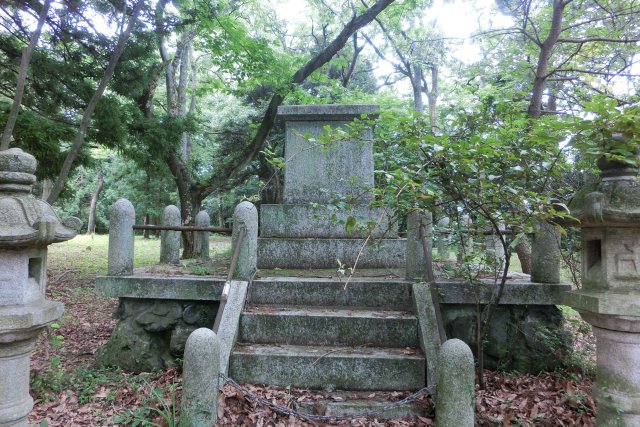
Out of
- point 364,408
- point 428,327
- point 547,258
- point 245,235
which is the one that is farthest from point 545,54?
point 364,408

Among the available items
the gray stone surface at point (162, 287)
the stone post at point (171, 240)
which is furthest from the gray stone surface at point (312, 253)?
the stone post at point (171, 240)

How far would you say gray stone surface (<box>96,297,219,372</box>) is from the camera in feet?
14.3

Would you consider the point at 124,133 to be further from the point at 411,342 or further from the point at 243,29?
the point at 411,342

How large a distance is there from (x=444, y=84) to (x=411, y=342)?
18.4 metres

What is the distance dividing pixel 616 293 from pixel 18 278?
3.91m

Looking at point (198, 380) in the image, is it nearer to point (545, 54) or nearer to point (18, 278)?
point (18, 278)

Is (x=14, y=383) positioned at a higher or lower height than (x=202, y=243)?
lower

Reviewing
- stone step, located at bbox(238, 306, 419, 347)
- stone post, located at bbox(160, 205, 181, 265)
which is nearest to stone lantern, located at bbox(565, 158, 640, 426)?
stone step, located at bbox(238, 306, 419, 347)

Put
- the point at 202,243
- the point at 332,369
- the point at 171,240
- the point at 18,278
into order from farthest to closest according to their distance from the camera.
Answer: the point at 202,243 → the point at 171,240 → the point at 332,369 → the point at 18,278

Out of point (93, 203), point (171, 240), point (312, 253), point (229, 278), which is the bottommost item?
point (229, 278)

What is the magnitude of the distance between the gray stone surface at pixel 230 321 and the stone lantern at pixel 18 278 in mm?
1457

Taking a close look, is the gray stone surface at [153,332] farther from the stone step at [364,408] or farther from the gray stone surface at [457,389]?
the gray stone surface at [457,389]

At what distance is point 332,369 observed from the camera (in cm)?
366

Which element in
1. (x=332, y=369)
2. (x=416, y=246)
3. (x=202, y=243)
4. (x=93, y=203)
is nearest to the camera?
(x=332, y=369)
